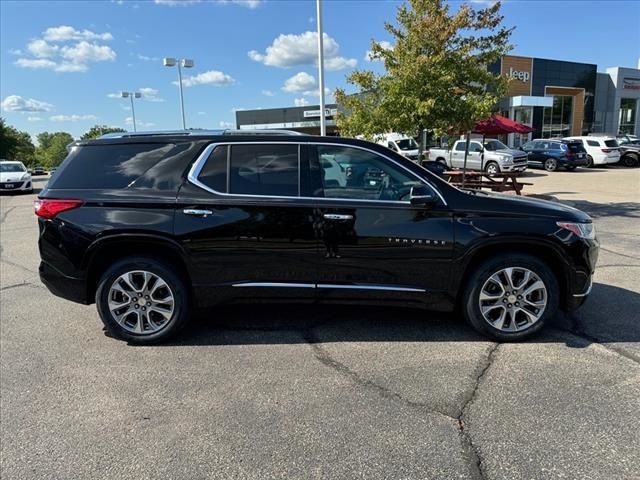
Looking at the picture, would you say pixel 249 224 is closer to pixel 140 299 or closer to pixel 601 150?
pixel 140 299

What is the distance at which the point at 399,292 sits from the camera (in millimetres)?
4129

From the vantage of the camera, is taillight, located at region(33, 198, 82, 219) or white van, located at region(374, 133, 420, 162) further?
white van, located at region(374, 133, 420, 162)

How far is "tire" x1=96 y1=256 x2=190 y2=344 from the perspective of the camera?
420 centimetres

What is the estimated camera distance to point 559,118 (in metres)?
44.2

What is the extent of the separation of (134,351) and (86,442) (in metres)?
1.34

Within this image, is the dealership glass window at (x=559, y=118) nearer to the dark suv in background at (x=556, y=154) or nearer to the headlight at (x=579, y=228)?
the dark suv in background at (x=556, y=154)

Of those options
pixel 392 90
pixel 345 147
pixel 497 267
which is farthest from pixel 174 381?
pixel 392 90

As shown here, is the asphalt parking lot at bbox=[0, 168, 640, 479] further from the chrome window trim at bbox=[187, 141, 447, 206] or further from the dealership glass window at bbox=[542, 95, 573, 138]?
the dealership glass window at bbox=[542, 95, 573, 138]

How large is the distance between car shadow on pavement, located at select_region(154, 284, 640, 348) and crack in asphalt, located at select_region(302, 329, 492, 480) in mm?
192

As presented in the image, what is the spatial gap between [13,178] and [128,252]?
21.0m

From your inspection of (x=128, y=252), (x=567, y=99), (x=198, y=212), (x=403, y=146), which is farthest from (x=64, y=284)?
(x=567, y=99)

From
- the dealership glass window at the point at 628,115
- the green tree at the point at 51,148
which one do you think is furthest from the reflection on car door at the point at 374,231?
the green tree at the point at 51,148

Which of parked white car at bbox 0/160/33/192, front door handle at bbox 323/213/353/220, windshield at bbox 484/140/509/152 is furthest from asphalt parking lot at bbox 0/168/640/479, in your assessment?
windshield at bbox 484/140/509/152

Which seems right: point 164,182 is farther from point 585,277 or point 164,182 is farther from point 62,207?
point 585,277
